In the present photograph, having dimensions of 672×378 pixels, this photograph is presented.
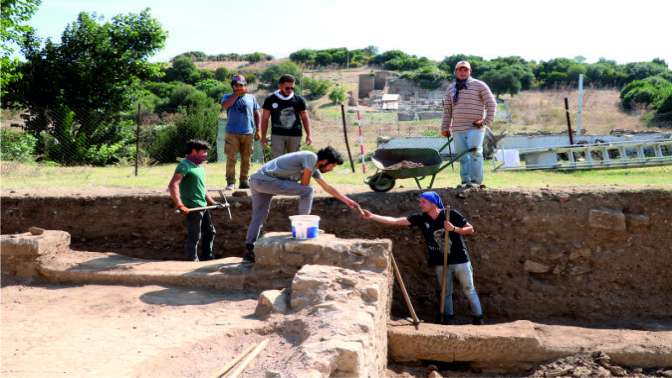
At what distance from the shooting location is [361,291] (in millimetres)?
5484

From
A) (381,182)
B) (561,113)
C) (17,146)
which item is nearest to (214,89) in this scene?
(561,113)

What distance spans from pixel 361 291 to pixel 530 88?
3961 centimetres

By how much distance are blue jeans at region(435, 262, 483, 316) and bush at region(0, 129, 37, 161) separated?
12.6 meters

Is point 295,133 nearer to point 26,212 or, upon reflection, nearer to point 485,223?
point 485,223

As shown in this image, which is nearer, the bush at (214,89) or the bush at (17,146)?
the bush at (17,146)

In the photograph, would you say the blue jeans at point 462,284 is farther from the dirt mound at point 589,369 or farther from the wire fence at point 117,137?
the wire fence at point 117,137

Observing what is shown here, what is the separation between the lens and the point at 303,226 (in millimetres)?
6273

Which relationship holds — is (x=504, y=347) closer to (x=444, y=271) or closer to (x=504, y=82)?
(x=444, y=271)

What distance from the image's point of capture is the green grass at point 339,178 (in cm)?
993

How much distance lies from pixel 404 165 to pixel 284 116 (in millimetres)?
1675

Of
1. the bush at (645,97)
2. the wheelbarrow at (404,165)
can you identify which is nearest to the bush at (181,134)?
the wheelbarrow at (404,165)

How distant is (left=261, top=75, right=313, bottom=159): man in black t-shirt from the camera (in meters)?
8.05

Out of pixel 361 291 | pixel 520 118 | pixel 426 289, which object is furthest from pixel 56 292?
pixel 520 118

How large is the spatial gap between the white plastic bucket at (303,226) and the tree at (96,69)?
13.1m
